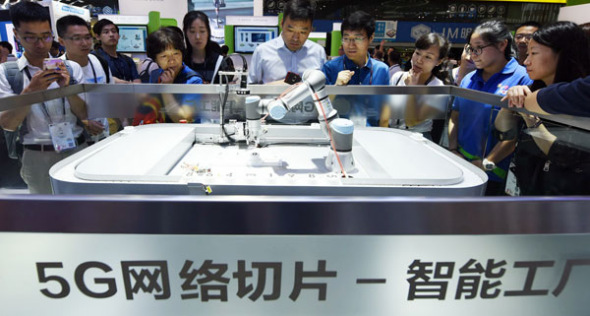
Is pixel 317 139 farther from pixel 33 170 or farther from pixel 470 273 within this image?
pixel 33 170

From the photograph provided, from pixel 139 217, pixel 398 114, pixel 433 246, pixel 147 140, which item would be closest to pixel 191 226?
pixel 139 217

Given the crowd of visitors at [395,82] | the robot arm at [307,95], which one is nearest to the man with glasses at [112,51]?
the crowd of visitors at [395,82]

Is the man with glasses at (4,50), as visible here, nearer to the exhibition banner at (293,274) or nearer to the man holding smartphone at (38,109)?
the man holding smartphone at (38,109)

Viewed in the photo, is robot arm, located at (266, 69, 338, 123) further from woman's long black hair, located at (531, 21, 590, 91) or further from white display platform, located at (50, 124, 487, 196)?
woman's long black hair, located at (531, 21, 590, 91)

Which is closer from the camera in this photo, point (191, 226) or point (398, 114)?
point (191, 226)

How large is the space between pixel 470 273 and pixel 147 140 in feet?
3.50

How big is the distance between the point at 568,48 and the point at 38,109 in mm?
1996

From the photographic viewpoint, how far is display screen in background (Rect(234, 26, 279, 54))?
5609mm

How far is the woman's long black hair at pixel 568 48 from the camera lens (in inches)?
50.6

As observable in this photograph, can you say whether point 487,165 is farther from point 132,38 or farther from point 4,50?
point 132,38

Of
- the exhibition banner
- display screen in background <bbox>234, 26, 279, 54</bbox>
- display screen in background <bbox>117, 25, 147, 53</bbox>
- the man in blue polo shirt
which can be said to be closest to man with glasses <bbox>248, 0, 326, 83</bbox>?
the man in blue polo shirt

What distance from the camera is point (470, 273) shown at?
0.60 m

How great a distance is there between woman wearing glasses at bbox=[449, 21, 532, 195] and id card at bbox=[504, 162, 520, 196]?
0.02m

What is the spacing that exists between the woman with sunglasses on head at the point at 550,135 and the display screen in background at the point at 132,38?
18.2ft
